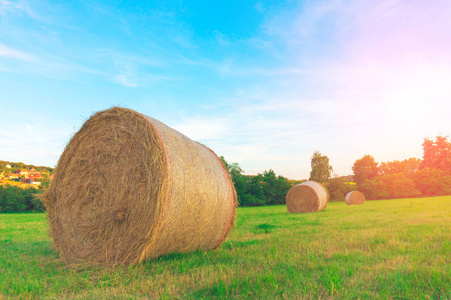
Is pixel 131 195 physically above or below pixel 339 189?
above

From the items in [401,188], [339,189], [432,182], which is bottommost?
[339,189]

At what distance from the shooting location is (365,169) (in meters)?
50.9

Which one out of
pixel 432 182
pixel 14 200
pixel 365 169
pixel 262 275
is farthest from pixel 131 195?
pixel 365 169

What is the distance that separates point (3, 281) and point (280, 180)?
40.1 m

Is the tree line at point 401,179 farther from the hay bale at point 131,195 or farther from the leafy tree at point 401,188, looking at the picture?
the hay bale at point 131,195

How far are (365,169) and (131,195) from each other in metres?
52.4

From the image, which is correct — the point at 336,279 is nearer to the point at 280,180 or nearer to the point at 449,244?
the point at 449,244

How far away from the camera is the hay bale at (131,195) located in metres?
4.67

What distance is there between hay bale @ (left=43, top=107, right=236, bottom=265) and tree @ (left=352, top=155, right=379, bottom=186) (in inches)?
1975

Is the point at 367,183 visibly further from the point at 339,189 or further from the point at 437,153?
the point at 437,153

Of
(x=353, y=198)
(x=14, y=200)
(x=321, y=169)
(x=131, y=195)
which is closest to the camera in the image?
(x=131, y=195)

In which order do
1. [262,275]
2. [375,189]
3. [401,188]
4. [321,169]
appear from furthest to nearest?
[321,169], [375,189], [401,188], [262,275]

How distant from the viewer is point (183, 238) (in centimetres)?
512

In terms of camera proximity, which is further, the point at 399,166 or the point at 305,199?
the point at 399,166
